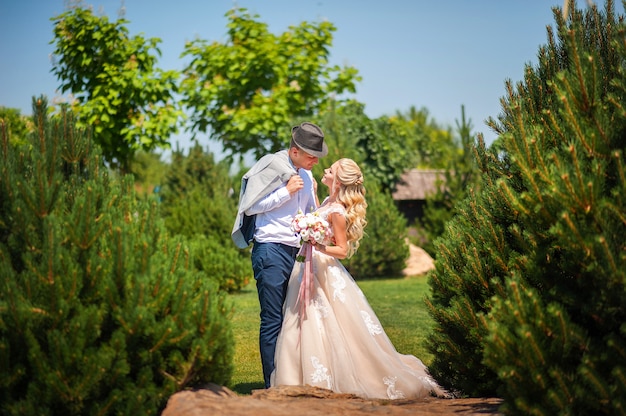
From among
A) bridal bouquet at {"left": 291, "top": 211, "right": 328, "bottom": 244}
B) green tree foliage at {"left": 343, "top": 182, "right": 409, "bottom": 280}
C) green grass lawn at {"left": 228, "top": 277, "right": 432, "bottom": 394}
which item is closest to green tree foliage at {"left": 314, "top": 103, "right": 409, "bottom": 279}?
green tree foliage at {"left": 343, "top": 182, "right": 409, "bottom": 280}

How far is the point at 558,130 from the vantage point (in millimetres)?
4266

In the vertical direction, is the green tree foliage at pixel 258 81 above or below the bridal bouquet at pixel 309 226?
above

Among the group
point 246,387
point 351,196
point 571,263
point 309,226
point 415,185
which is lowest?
point 246,387

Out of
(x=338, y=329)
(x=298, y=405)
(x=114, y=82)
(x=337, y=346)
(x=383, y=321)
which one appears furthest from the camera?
(x=114, y=82)

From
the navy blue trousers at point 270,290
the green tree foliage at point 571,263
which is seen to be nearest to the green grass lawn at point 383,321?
the navy blue trousers at point 270,290

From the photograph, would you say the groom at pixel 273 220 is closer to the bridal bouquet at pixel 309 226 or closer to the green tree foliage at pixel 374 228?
the bridal bouquet at pixel 309 226

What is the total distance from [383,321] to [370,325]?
5.26 meters

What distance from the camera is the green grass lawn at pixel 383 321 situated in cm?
760

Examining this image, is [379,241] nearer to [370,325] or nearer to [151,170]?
[370,325]

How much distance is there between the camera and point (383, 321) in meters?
11.4

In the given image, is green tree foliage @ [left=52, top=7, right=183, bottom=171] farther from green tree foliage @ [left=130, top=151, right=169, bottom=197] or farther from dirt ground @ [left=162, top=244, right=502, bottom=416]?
green tree foliage @ [left=130, top=151, right=169, bottom=197]

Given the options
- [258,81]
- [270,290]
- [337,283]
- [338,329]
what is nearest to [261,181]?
[270,290]

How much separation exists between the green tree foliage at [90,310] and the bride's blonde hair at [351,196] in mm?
2170

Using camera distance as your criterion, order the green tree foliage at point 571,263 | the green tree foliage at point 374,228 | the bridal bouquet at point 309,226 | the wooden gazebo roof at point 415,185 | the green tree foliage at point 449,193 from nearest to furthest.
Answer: the green tree foliage at point 571,263
the bridal bouquet at point 309,226
the green tree foliage at point 374,228
the green tree foliage at point 449,193
the wooden gazebo roof at point 415,185
